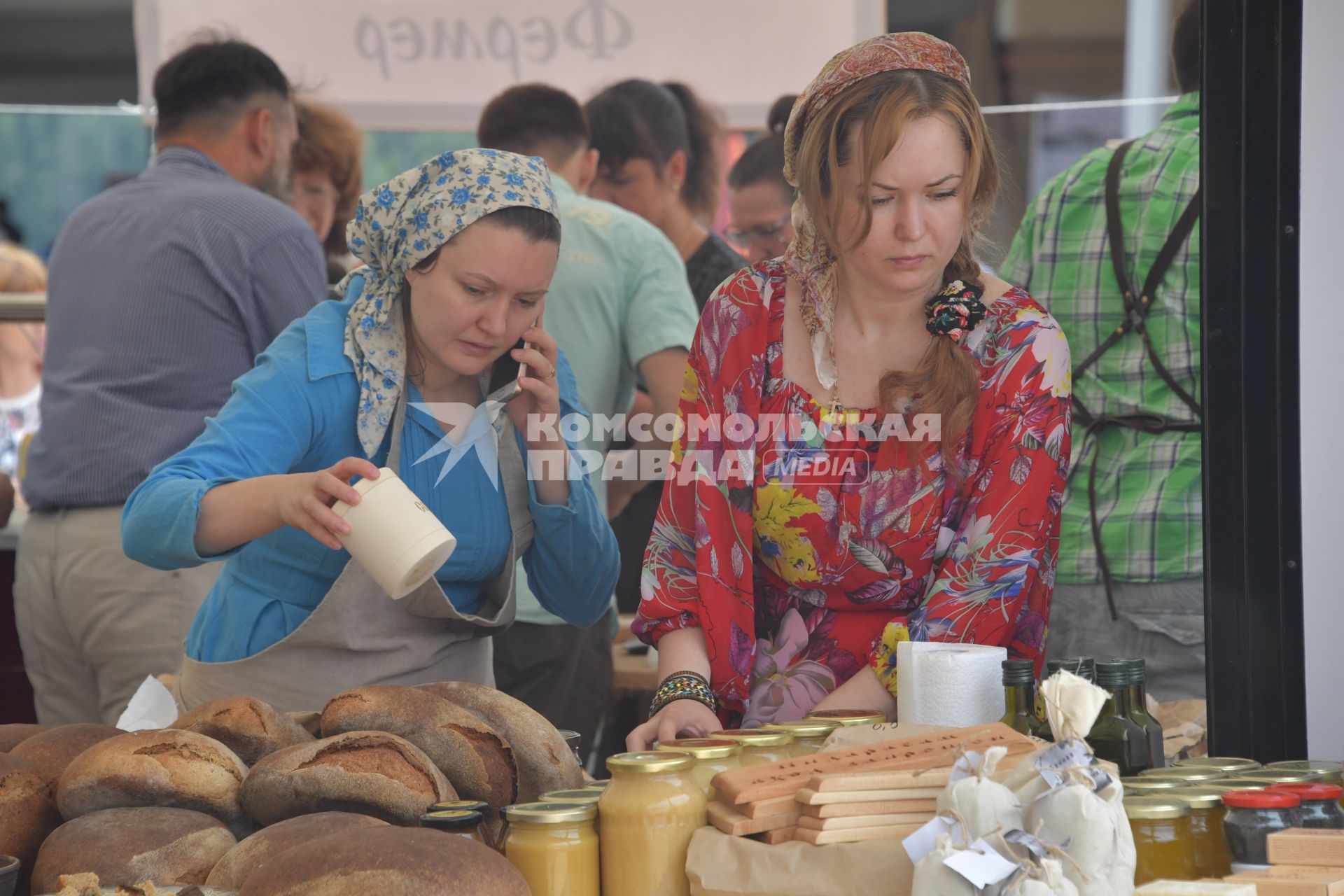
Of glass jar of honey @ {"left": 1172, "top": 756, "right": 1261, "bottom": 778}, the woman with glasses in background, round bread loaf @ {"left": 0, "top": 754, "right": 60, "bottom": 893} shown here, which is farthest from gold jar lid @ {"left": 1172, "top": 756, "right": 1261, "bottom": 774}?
the woman with glasses in background

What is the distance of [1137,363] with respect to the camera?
2.19 m

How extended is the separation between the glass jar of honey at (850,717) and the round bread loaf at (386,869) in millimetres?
426

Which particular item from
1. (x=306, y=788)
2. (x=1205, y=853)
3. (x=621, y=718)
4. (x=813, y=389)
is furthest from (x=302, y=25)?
(x=1205, y=853)

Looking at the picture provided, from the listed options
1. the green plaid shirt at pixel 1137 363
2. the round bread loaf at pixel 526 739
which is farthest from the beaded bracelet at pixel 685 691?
the green plaid shirt at pixel 1137 363

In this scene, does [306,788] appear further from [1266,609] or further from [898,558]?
[1266,609]

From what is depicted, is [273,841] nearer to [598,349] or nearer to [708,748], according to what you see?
[708,748]

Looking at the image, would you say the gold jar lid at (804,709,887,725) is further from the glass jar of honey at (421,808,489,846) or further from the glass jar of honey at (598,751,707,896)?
the glass jar of honey at (421,808,489,846)

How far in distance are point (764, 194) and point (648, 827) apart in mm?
2300

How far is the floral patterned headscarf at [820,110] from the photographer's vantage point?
158cm

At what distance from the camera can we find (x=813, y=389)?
167 cm

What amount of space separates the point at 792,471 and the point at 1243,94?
2.13ft

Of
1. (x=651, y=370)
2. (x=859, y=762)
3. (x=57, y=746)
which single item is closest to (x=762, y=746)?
(x=859, y=762)

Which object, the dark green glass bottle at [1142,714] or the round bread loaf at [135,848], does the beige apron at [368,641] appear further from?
the dark green glass bottle at [1142,714]

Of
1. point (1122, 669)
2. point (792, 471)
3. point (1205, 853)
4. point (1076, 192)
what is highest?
point (1076, 192)
